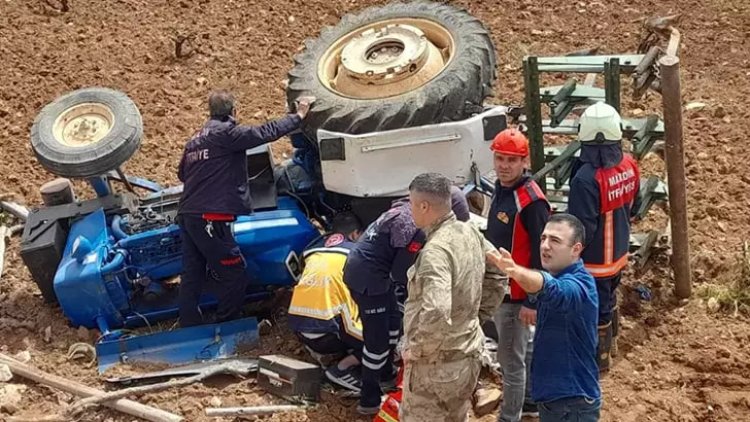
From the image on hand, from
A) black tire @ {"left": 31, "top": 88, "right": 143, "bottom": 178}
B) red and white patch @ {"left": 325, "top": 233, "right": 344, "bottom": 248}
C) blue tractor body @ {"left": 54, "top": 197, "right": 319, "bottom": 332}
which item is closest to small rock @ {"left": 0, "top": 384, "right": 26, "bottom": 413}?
blue tractor body @ {"left": 54, "top": 197, "right": 319, "bottom": 332}

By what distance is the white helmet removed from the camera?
6156 mm

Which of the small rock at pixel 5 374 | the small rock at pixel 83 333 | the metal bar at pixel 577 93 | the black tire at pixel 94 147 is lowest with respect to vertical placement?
the small rock at pixel 83 333

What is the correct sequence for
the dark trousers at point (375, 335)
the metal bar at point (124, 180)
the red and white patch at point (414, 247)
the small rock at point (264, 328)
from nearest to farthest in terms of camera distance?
1. the red and white patch at point (414, 247)
2. the dark trousers at point (375, 335)
3. the small rock at point (264, 328)
4. the metal bar at point (124, 180)

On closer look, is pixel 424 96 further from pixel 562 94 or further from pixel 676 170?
pixel 676 170

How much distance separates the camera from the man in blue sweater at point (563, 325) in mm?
4762

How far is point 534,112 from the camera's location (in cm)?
767

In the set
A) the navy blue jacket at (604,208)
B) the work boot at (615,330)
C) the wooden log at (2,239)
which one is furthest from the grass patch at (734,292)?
the wooden log at (2,239)


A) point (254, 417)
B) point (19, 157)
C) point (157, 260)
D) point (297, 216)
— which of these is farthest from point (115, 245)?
point (19, 157)

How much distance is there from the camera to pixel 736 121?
32.1 feet

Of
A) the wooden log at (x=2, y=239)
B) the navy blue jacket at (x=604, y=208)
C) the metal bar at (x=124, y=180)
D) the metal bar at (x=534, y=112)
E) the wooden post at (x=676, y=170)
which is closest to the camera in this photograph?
the navy blue jacket at (x=604, y=208)

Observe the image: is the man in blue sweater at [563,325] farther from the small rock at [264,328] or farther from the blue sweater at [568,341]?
the small rock at [264,328]

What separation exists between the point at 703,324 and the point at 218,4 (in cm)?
788

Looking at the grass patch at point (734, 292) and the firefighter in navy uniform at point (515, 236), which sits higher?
the firefighter in navy uniform at point (515, 236)

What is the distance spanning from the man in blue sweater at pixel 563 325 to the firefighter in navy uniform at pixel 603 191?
4.21ft
